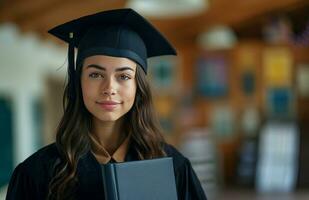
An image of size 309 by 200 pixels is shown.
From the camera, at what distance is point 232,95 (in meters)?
6.81

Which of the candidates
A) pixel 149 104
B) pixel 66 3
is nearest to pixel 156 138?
pixel 149 104

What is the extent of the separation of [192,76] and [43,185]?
5.64 metres

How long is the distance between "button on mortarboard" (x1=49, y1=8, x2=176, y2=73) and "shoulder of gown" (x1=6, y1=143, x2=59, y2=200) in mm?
274

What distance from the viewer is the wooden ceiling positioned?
→ 4.43 m

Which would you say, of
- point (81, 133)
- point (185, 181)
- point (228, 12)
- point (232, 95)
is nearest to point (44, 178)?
point (81, 133)

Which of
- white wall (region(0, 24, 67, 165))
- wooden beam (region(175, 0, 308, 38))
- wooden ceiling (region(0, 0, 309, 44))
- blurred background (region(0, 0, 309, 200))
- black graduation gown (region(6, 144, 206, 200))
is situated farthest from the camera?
blurred background (region(0, 0, 309, 200))

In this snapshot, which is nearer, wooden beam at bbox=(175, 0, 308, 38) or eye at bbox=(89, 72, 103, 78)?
eye at bbox=(89, 72, 103, 78)

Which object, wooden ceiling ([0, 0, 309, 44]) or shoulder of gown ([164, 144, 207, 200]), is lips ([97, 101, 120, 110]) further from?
wooden ceiling ([0, 0, 309, 44])

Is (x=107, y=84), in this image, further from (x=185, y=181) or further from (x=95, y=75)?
(x=185, y=181)

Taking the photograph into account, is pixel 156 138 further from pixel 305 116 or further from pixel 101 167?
pixel 305 116

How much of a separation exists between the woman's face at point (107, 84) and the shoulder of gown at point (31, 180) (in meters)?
0.18

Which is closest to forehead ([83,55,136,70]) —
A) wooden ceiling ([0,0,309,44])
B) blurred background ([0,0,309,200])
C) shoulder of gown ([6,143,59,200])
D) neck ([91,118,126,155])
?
neck ([91,118,126,155])

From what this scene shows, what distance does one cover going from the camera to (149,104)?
1.53 m

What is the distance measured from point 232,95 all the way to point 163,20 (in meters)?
1.24
